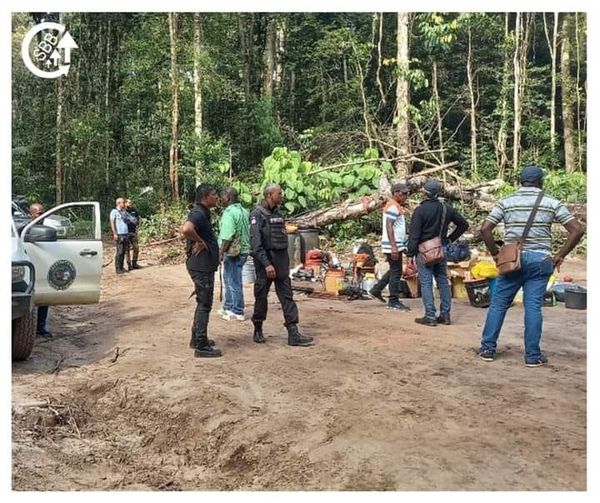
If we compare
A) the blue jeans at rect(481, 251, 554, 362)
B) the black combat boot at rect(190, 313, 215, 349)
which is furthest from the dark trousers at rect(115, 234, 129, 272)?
the blue jeans at rect(481, 251, 554, 362)

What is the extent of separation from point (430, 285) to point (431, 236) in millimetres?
541

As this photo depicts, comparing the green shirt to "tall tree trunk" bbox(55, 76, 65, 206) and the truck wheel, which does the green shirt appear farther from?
"tall tree trunk" bbox(55, 76, 65, 206)

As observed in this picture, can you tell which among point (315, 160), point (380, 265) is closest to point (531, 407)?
point (380, 265)

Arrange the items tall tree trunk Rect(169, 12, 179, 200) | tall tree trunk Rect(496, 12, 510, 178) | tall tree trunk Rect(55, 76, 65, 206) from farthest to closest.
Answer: tall tree trunk Rect(496, 12, 510, 178) → tall tree trunk Rect(55, 76, 65, 206) → tall tree trunk Rect(169, 12, 179, 200)

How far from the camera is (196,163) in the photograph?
18406mm

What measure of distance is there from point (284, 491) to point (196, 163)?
15.5m

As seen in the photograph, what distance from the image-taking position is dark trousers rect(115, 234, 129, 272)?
12714 millimetres

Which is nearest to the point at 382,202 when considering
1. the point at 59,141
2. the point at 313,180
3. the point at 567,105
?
the point at 313,180

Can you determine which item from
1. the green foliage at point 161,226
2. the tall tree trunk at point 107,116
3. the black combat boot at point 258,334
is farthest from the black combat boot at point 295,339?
the tall tree trunk at point 107,116

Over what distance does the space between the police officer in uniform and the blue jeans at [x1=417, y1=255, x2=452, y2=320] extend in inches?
63.5

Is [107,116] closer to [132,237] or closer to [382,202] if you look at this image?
[132,237]

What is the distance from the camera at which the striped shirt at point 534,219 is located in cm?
545

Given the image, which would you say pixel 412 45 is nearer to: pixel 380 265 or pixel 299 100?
pixel 299 100

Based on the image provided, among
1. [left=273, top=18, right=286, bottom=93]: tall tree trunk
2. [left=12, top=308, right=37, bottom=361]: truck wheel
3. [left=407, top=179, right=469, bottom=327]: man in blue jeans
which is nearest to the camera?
[left=12, top=308, right=37, bottom=361]: truck wheel
